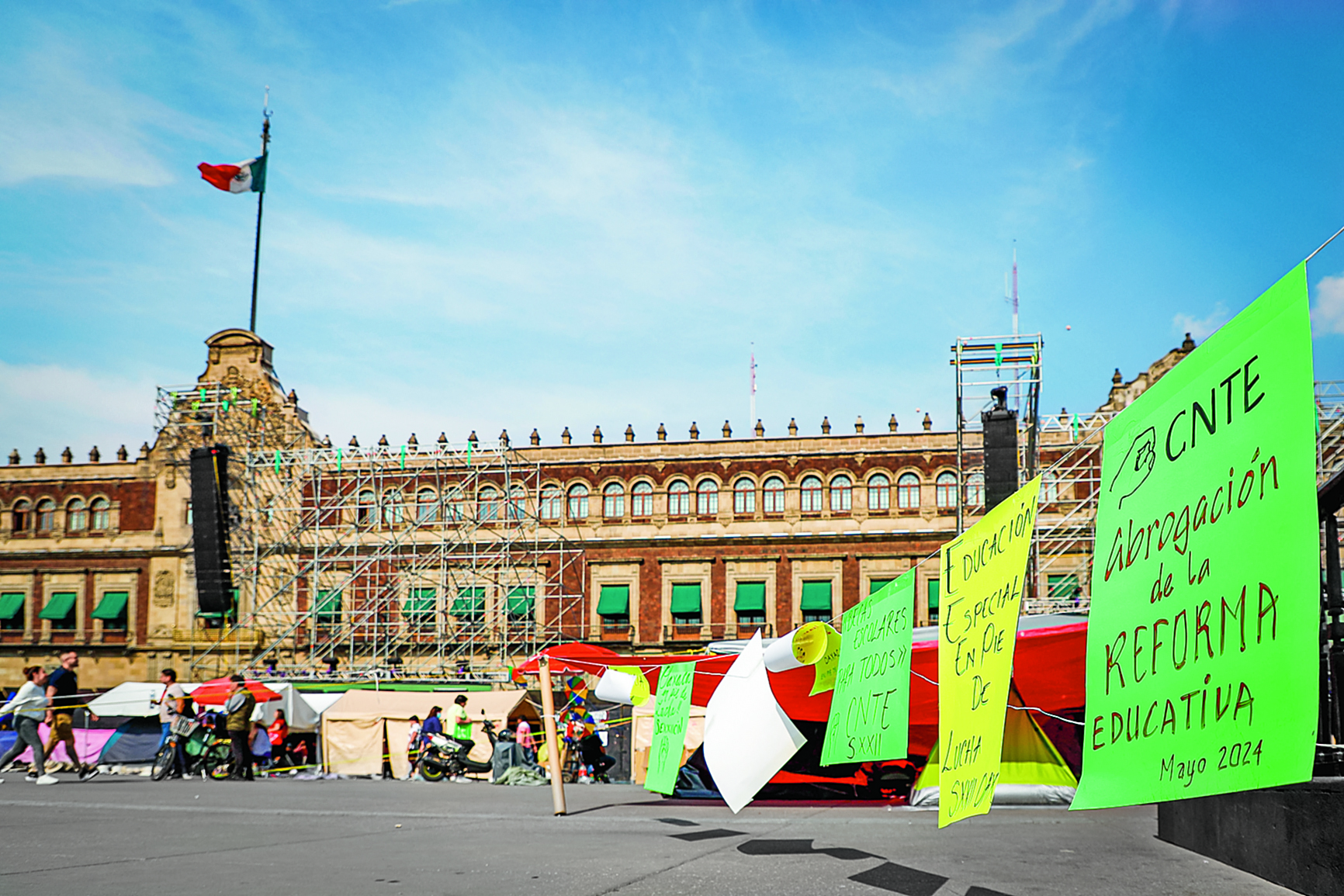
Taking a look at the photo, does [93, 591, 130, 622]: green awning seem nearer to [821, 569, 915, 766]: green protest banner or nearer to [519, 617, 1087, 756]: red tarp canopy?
[519, 617, 1087, 756]: red tarp canopy

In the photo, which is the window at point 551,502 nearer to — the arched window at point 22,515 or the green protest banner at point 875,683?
the arched window at point 22,515

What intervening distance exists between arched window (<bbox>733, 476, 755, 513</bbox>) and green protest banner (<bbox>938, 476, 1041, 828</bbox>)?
37.5 metres

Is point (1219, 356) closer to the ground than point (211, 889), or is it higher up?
higher up

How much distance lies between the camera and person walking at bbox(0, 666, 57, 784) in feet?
51.0

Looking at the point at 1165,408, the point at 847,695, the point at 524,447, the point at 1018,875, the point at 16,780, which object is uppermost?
the point at 524,447

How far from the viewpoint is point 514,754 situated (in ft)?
63.8

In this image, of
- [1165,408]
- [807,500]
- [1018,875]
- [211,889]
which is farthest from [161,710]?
[807,500]

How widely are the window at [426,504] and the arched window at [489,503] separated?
162 cm

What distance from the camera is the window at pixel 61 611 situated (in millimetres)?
45844

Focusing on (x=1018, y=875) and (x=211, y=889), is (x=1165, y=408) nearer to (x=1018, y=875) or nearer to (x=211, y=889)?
(x=1018, y=875)

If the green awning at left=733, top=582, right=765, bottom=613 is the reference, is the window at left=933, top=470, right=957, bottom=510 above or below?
above

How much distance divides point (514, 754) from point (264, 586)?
26.7m

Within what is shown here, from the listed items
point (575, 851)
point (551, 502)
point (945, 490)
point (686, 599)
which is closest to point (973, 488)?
point (945, 490)

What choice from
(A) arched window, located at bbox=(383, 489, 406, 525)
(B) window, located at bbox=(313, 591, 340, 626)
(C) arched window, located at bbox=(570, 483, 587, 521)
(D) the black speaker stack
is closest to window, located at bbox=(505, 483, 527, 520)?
(C) arched window, located at bbox=(570, 483, 587, 521)
